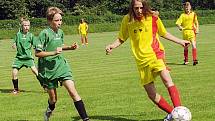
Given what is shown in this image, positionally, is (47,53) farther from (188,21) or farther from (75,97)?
(188,21)

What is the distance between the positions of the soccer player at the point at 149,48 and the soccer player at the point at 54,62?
0.90 meters

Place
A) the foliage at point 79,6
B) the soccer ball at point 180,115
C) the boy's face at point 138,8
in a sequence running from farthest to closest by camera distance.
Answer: the foliage at point 79,6
the boy's face at point 138,8
the soccer ball at point 180,115

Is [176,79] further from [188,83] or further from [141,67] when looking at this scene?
[141,67]

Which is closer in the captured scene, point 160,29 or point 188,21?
point 160,29

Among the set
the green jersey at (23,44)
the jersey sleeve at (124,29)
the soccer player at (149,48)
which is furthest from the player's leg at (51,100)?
the green jersey at (23,44)

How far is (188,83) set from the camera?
544 inches

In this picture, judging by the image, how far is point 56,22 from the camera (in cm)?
882

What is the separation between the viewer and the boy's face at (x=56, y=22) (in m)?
8.75

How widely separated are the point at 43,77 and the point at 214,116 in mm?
3154

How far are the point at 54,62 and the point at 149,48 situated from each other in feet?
5.61

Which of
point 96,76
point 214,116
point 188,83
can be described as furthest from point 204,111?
point 96,76

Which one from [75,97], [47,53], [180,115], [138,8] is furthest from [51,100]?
[180,115]

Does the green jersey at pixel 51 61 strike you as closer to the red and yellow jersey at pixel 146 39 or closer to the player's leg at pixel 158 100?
the red and yellow jersey at pixel 146 39

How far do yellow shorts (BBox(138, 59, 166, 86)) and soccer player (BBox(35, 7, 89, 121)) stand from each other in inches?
46.9
